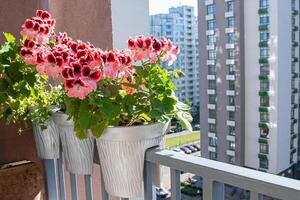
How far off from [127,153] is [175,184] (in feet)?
0.38

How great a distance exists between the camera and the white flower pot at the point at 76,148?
844 mm

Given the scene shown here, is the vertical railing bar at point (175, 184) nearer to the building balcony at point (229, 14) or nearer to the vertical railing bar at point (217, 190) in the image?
A: the vertical railing bar at point (217, 190)

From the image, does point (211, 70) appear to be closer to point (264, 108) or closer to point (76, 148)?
point (264, 108)

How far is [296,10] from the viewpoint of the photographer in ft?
32.2

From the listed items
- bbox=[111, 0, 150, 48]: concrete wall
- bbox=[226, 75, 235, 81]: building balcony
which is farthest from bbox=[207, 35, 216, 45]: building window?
bbox=[111, 0, 150, 48]: concrete wall

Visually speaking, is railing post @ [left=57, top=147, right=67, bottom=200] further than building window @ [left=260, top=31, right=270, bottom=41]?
No

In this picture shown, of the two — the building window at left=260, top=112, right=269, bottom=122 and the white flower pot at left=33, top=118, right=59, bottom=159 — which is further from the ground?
the white flower pot at left=33, top=118, right=59, bottom=159

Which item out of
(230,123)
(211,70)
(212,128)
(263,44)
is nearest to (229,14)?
(263,44)

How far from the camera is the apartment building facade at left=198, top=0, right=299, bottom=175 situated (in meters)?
9.30

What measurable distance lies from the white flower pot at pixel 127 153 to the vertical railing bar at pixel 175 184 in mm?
75

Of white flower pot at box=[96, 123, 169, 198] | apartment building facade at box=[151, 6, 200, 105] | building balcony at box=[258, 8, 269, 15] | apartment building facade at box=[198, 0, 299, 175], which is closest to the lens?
white flower pot at box=[96, 123, 169, 198]

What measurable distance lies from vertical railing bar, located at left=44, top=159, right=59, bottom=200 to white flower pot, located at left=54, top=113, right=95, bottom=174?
0.82ft

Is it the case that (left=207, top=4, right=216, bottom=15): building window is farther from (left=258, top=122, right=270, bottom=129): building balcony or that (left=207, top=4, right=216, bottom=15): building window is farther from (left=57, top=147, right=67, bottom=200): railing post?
(left=57, top=147, right=67, bottom=200): railing post

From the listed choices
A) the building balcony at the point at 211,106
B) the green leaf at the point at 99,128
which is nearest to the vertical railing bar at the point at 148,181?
the green leaf at the point at 99,128
